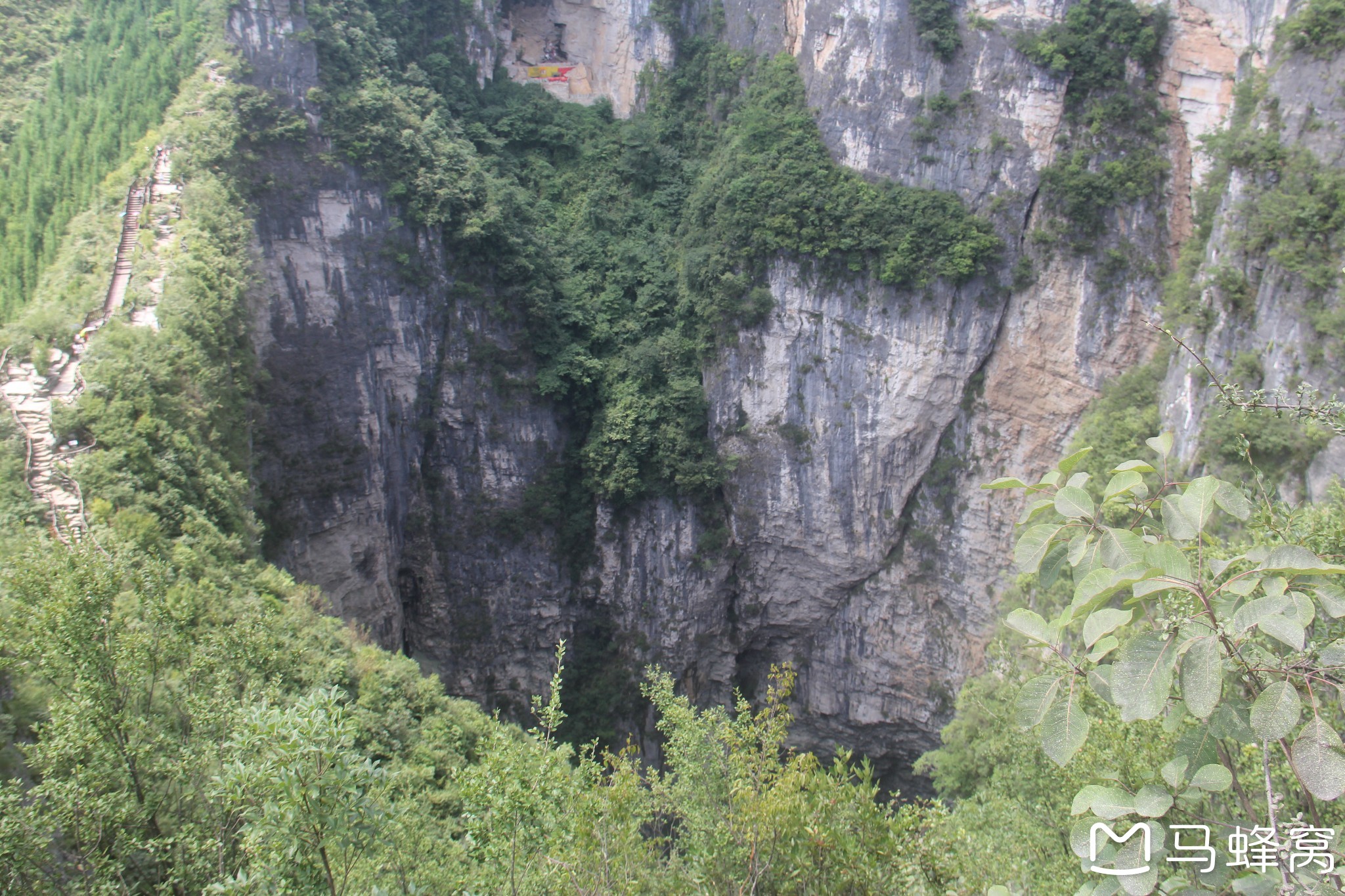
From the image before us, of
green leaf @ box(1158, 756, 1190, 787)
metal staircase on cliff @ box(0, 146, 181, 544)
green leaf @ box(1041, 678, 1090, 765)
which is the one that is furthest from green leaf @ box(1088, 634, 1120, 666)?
metal staircase on cliff @ box(0, 146, 181, 544)

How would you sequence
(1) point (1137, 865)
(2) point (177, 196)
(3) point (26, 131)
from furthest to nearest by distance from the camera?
(3) point (26, 131) → (2) point (177, 196) → (1) point (1137, 865)

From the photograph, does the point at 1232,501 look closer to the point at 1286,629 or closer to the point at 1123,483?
the point at 1123,483

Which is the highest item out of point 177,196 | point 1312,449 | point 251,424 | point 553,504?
point 177,196

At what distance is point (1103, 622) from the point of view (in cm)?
208

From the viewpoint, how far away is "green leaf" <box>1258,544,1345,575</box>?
201 centimetres

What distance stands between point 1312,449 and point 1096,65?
9.24 metres

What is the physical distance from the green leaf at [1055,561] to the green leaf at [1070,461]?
0.87ft

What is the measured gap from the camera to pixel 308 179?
15.4 metres

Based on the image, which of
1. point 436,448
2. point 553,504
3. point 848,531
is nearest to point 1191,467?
point 848,531

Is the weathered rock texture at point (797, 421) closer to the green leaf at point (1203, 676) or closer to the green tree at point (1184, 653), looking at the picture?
the green tree at point (1184, 653)

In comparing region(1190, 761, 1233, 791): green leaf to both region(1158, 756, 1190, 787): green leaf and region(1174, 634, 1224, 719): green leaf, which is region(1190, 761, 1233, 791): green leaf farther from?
region(1174, 634, 1224, 719): green leaf

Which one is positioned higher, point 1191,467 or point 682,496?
point 1191,467

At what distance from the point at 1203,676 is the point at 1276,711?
0.19m

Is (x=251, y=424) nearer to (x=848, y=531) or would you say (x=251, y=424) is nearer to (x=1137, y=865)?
(x=848, y=531)
